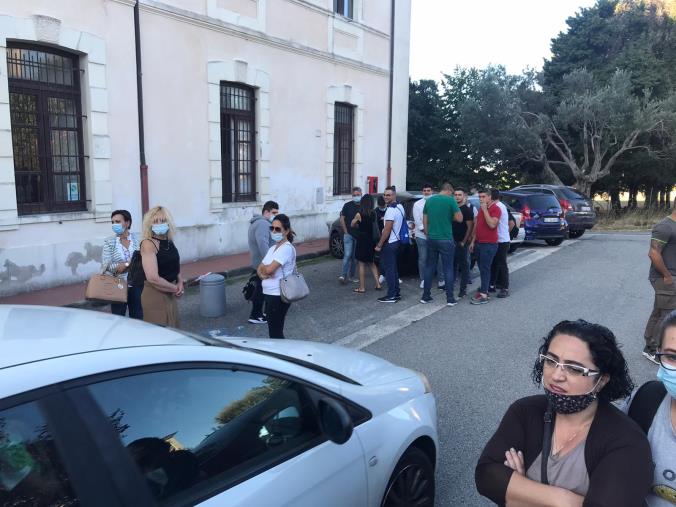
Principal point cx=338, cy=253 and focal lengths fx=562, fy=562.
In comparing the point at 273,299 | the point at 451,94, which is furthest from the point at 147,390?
the point at 451,94

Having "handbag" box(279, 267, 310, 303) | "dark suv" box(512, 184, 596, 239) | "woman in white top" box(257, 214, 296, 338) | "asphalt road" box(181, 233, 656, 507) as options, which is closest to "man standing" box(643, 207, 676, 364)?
"asphalt road" box(181, 233, 656, 507)

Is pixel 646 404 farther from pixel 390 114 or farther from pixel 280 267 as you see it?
pixel 390 114

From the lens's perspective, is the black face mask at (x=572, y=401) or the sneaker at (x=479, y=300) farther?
the sneaker at (x=479, y=300)

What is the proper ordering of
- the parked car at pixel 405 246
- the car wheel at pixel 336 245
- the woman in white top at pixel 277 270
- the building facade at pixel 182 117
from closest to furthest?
1. the woman in white top at pixel 277 270
2. the building facade at pixel 182 117
3. the parked car at pixel 405 246
4. the car wheel at pixel 336 245

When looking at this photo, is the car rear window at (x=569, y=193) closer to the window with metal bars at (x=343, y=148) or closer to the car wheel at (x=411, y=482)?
the window with metal bars at (x=343, y=148)

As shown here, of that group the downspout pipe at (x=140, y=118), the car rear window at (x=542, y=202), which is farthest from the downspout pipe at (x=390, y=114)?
the downspout pipe at (x=140, y=118)

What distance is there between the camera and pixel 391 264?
8773 millimetres

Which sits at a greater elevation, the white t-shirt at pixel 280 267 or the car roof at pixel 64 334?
the car roof at pixel 64 334

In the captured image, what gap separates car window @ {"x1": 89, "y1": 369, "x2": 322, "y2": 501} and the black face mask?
1006mm

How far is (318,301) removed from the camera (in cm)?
892

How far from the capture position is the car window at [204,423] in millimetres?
1845

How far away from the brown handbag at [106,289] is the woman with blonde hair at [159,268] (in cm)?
62

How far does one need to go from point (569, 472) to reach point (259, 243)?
5.87m

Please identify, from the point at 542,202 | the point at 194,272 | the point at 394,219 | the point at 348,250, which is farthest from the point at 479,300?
the point at 542,202
